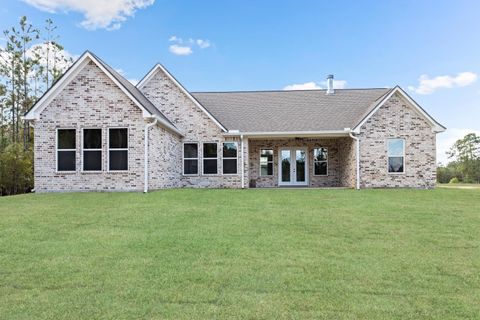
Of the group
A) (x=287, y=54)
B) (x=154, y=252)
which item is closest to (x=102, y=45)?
(x=287, y=54)

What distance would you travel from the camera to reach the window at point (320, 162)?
2148 centimetres

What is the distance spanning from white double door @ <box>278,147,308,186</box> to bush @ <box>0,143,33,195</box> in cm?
1356

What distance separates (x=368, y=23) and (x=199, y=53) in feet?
34.3

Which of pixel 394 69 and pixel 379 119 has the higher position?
pixel 394 69

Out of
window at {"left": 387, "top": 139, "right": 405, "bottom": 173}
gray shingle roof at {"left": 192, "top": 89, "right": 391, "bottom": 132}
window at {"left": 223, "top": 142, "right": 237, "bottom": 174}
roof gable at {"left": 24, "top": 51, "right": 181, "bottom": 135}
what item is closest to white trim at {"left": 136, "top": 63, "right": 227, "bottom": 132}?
gray shingle roof at {"left": 192, "top": 89, "right": 391, "bottom": 132}

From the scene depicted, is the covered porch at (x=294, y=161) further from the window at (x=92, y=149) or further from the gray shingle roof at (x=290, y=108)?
the window at (x=92, y=149)

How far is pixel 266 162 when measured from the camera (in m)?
Answer: 21.6

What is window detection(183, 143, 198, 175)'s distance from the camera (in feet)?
64.2

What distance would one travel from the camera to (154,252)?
6.27m

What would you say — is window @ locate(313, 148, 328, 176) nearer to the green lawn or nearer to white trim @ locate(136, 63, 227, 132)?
white trim @ locate(136, 63, 227, 132)

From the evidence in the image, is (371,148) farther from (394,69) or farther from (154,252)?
(154,252)

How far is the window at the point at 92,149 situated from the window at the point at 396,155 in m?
13.2

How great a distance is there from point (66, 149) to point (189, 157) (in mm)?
6236

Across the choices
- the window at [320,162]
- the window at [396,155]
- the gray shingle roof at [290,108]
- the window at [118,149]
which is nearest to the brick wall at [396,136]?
the window at [396,155]
